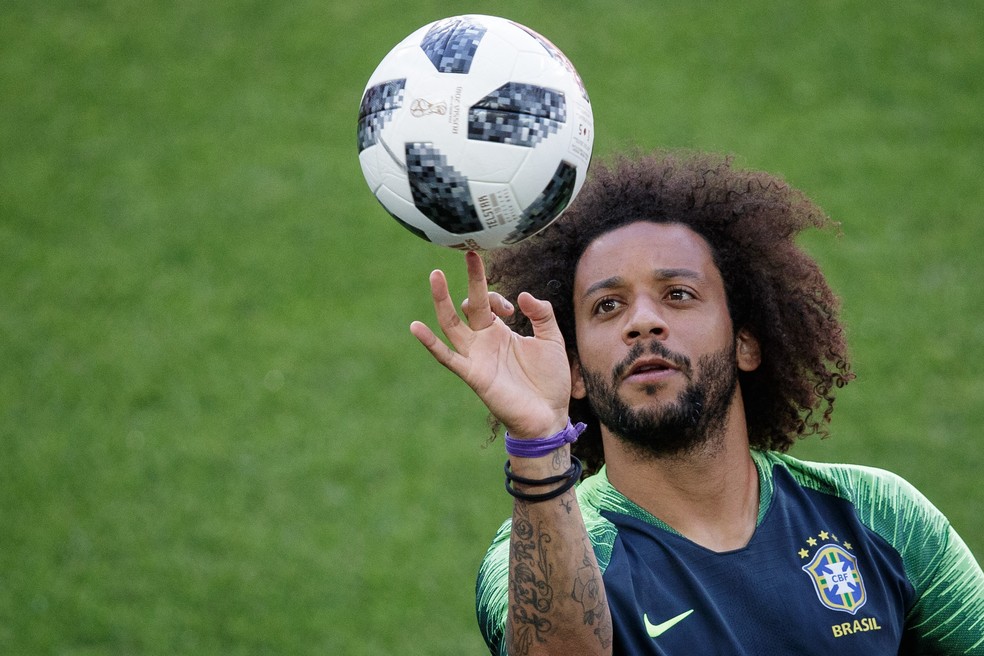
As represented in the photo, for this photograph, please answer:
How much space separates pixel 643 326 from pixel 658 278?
24 centimetres

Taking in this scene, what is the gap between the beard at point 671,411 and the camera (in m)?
3.48

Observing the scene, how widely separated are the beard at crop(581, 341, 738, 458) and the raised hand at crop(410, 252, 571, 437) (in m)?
0.41

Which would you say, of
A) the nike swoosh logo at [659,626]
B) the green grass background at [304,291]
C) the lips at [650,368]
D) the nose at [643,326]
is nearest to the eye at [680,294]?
the nose at [643,326]

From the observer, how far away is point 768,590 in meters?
3.38

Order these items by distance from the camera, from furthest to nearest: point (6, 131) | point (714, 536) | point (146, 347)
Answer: point (6, 131) < point (146, 347) < point (714, 536)

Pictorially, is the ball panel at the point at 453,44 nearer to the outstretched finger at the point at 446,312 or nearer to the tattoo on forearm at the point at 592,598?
the outstretched finger at the point at 446,312

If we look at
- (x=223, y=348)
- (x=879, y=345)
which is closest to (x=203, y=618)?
(x=223, y=348)

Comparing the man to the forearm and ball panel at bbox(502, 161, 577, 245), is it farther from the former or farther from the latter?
ball panel at bbox(502, 161, 577, 245)

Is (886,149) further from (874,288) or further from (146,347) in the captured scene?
(146,347)

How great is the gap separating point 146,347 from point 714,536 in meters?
5.87

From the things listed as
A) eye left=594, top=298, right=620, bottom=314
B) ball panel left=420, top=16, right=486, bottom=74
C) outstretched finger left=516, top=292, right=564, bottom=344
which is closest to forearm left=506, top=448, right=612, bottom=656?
outstretched finger left=516, top=292, right=564, bottom=344

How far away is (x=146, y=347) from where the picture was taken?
8430 millimetres

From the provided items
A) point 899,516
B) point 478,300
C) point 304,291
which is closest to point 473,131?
point 478,300

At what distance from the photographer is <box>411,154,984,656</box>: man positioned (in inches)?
117
